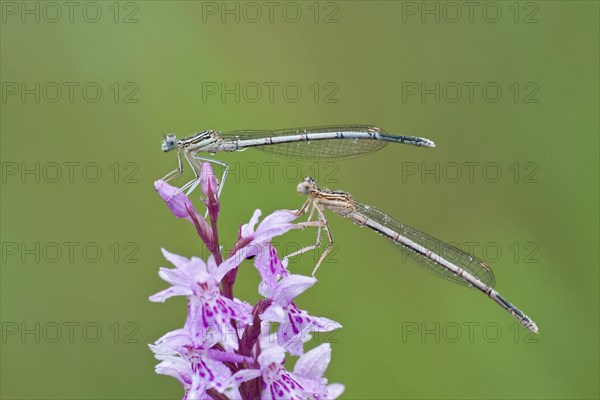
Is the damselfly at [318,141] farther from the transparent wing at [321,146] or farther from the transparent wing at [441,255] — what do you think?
the transparent wing at [441,255]

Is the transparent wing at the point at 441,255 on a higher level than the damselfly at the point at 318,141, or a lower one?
lower

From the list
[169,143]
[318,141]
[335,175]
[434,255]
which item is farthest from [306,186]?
[335,175]

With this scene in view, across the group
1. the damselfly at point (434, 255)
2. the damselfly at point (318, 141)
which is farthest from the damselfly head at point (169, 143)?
the damselfly at point (434, 255)

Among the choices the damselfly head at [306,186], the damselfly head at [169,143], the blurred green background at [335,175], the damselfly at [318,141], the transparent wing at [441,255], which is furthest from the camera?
the blurred green background at [335,175]

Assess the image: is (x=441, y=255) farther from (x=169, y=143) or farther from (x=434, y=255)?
(x=169, y=143)

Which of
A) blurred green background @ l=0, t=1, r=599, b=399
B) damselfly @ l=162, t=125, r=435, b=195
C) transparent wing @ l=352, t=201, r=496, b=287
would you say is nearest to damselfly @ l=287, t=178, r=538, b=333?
transparent wing @ l=352, t=201, r=496, b=287

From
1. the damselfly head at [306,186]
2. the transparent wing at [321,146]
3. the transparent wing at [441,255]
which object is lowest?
the transparent wing at [441,255]

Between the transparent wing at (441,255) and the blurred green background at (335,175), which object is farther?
the blurred green background at (335,175)
